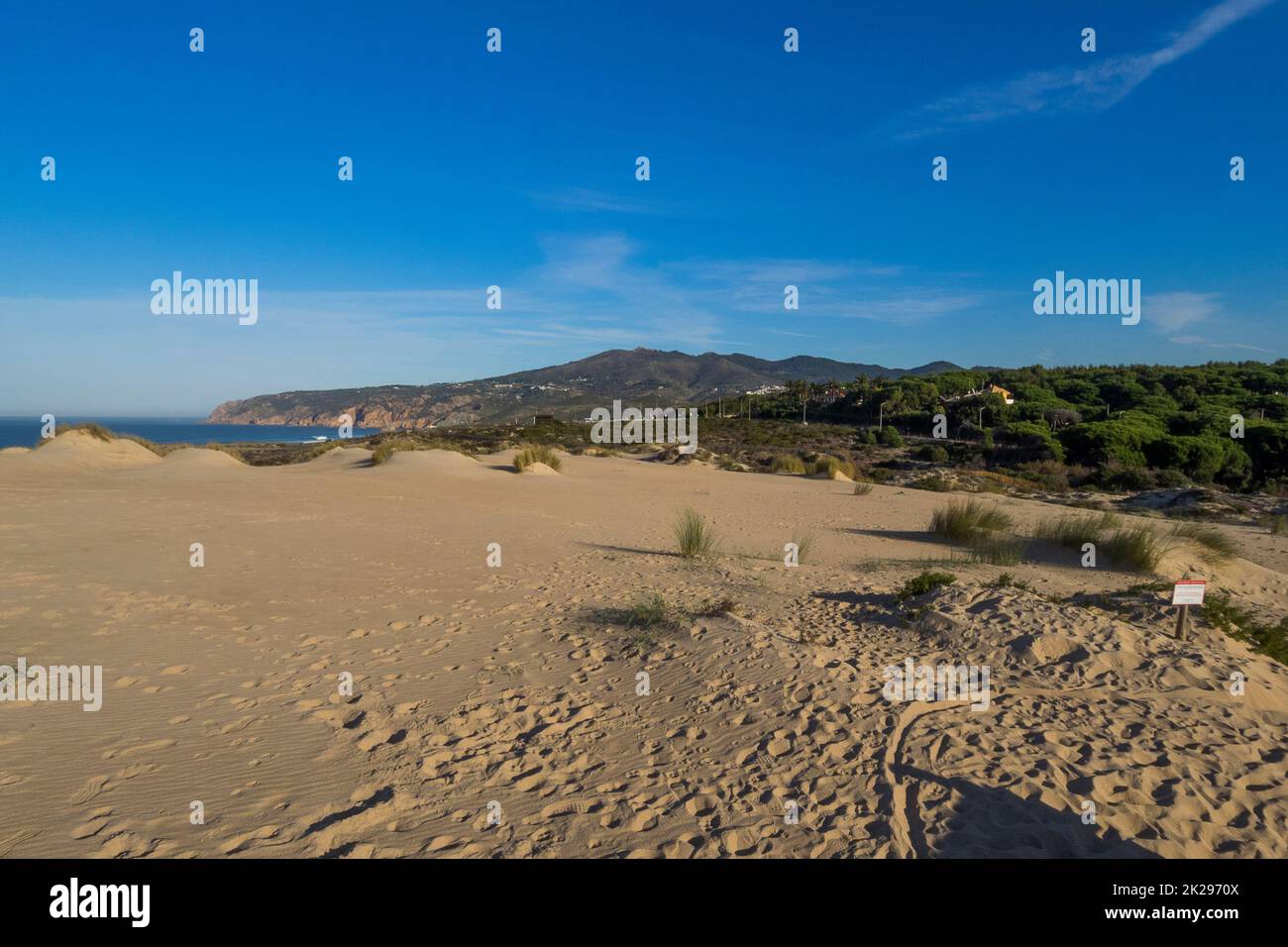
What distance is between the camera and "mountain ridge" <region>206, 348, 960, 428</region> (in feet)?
318

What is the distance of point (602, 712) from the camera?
16.2 feet

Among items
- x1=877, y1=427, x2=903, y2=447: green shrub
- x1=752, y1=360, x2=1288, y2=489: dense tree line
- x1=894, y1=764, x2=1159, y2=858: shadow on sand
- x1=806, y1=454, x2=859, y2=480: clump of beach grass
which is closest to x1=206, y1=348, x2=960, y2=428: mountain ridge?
x1=752, y1=360, x2=1288, y2=489: dense tree line

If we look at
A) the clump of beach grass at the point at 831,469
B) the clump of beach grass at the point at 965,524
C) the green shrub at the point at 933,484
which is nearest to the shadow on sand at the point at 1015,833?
the clump of beach grass at the point at 965,524

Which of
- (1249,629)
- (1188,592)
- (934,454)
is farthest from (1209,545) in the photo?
(934,454)

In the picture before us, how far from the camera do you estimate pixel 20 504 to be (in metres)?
12.1

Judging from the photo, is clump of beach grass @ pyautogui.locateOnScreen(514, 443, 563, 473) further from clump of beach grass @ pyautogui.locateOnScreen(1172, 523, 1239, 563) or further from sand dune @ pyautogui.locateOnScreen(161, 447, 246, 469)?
clump of beach grass @ pyautogui.locateOnScreen(1172, 523, 1239, 563)

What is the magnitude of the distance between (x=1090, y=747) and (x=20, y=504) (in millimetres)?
16927

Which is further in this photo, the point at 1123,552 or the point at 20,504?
the point at 20,504

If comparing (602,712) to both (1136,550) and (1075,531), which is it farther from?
(1075,531)

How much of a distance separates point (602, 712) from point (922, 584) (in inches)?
189
